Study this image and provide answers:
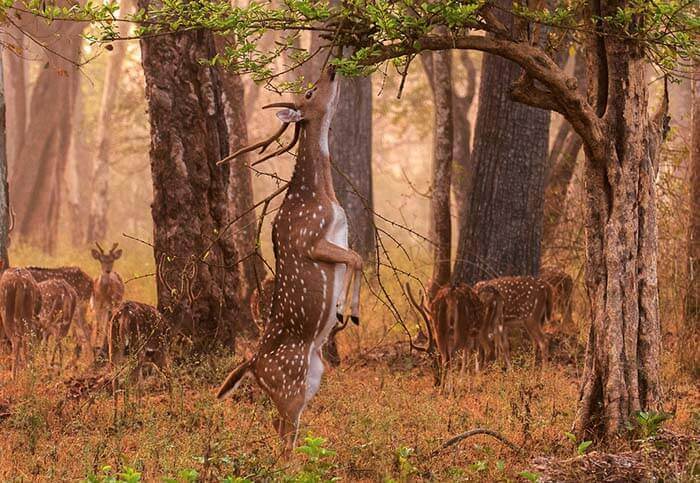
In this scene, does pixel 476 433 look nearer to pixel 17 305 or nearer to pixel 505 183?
pixel 17 305

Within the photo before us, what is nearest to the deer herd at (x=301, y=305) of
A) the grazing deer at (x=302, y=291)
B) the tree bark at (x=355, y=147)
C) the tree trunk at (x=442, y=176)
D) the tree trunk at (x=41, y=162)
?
the grazing deer at (x=302, y=291)

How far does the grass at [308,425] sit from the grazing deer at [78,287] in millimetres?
921

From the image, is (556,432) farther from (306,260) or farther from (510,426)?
(306,260)

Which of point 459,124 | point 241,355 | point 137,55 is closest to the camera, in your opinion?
point 241,355

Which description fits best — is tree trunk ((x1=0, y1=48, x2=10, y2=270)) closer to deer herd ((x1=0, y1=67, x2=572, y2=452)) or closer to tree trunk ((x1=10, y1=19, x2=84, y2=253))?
deer herd ((x1=0, y1=67, x2=572, y2=452))

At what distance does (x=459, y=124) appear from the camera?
21859mm

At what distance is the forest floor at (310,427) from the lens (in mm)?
6645

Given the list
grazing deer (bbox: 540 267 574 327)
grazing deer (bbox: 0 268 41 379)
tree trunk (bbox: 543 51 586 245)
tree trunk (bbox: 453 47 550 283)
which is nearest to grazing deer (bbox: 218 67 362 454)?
grazing deer (bbox: 0 268 41 379)

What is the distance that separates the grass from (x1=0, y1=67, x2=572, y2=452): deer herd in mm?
356

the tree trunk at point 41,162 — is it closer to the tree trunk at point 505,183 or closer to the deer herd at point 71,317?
the deer herd at point 71,317

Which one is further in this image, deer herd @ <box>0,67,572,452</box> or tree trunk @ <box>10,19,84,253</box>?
tree trunk @ <box>10,19,84,253</box>

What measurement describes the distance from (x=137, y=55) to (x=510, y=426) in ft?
106

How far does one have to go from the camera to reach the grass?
264 inches

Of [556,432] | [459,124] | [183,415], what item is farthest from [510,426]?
[459,124]
